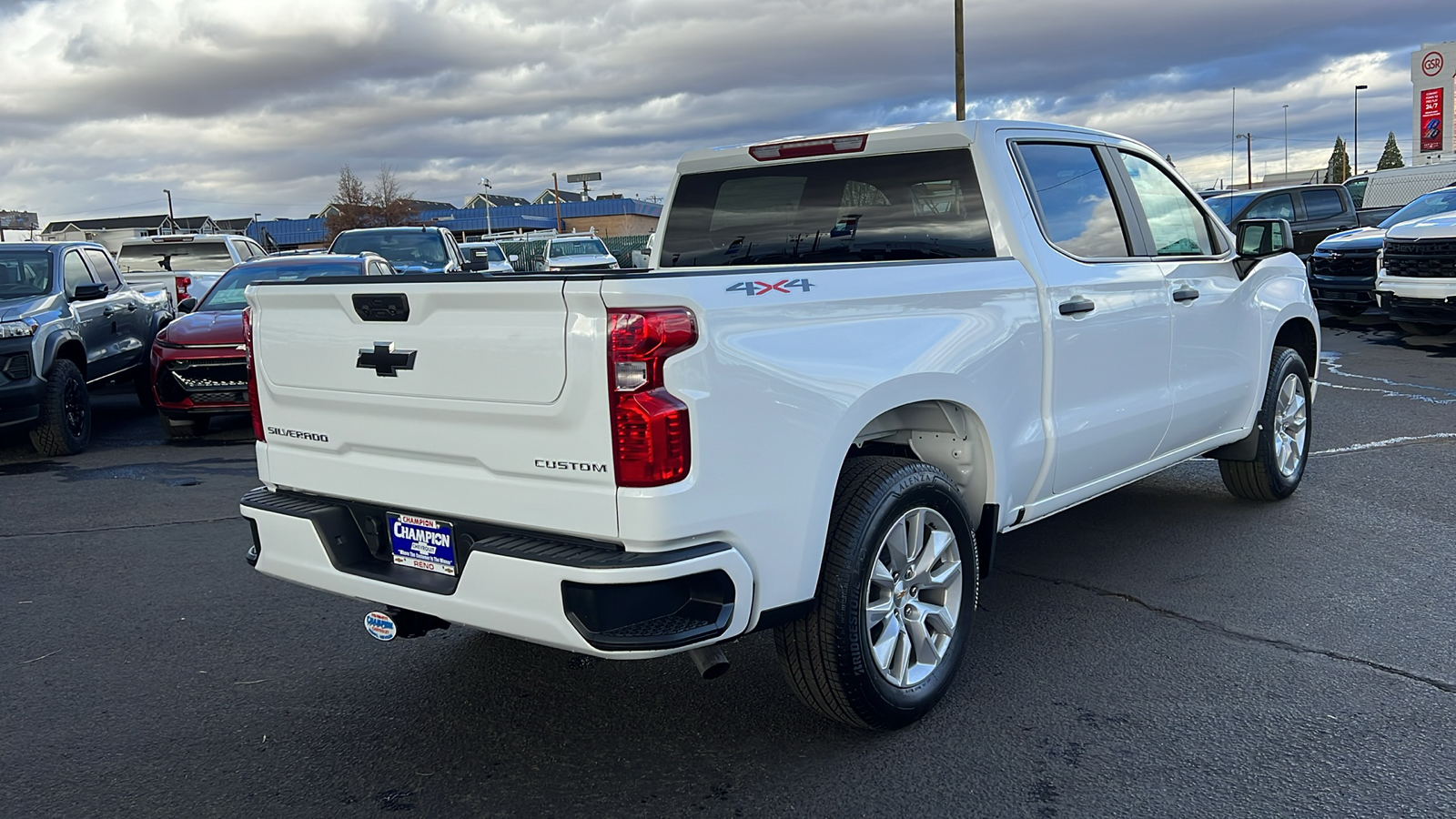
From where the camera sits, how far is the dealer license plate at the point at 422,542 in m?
3.38

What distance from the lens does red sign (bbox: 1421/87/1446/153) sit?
6450cm

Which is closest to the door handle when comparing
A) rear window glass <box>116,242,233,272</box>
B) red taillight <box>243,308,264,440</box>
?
red taillight <box>243,308,264,440</box>

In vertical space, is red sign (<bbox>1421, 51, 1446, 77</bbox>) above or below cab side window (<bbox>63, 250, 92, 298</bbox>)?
above

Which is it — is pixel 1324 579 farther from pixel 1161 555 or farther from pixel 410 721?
pixel 410 721

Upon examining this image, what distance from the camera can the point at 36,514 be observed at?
740 centimetres

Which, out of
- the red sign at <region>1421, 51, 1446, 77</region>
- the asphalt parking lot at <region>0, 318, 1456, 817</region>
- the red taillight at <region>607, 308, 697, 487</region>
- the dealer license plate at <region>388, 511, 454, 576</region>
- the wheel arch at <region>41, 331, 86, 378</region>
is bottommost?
the asphalt parking lot at <region>0, 318, 1456, 817</region>

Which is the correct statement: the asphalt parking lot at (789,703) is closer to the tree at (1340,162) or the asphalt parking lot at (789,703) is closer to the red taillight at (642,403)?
the red taillight at (642,403)

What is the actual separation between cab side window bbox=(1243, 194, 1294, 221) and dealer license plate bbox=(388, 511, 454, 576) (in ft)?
57.3

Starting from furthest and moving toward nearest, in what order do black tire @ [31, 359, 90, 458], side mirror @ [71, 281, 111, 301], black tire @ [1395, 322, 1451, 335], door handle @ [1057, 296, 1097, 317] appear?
black tire @ [1395, 322, 1451, 335] < side mirror @ [71, 281, 111, 301] < black tire @ [31, 359, 90, 458] < door handle @ [1057, 296, 1097, 317]

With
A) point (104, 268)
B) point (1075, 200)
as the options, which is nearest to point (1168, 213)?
point (1075, 200)

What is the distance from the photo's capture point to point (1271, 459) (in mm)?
6238

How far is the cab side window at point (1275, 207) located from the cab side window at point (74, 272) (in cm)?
1597

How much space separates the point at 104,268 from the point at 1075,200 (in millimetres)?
10394

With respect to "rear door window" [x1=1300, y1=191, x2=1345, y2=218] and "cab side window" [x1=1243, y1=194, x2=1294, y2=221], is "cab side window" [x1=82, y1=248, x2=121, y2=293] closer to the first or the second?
"cab side window" [x1=1243, y1=194, x2=1294, y2=221]
